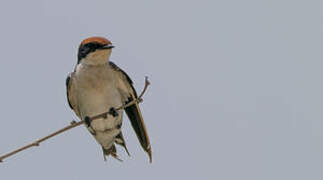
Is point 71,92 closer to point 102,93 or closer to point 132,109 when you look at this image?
point 102,93

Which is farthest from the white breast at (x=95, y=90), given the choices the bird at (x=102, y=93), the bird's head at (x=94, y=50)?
the bird's head at (x=94, y=50)

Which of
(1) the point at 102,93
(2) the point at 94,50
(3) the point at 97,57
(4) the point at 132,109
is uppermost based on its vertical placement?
(2) the point at 94,50

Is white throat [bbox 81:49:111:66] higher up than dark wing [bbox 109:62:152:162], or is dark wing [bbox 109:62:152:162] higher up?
white throat [bbox 81:49:111:66]

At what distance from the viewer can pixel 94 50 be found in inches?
300

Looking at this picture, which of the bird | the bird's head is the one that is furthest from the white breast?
→ the bird's head

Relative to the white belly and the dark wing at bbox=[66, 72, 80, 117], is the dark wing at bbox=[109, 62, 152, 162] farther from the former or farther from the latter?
the dark wing at bbox=[66, 72, 80, 117]

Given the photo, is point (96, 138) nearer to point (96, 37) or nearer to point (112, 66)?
point (112, 66)

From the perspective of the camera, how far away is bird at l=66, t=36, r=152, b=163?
7.62 m

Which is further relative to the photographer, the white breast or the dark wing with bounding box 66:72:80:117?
the dark wing with bounding box 66:72:80:117

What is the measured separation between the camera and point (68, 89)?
834 centimetres

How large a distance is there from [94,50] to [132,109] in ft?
3.18

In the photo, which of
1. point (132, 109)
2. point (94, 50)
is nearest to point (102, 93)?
point (132, 109)

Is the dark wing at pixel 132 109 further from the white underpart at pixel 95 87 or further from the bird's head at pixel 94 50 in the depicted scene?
the bird's head at pixel 94 50

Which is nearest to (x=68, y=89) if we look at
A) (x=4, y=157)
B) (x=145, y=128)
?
(x=145, y=128)
